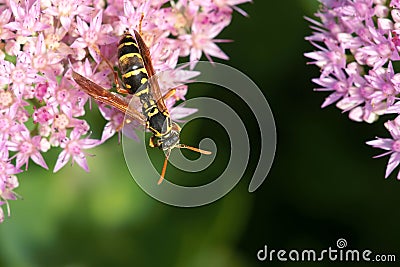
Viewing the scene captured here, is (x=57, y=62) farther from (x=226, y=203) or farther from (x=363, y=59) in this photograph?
(x=363, y=59)

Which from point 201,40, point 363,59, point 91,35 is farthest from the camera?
point 201,40

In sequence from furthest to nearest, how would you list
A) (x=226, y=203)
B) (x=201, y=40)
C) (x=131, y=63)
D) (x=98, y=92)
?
(x=226, y=203) < (x=201, y=40) < (x=131, y=63) < (x=98, y=92)

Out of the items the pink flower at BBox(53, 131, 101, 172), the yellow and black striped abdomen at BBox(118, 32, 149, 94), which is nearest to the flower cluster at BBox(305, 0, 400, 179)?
the yellow and black striped abdomen at BBox(118, 32, 149, 94)

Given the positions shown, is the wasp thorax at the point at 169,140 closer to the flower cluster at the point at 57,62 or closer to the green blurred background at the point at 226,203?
the flower cluster at the point at 57,62

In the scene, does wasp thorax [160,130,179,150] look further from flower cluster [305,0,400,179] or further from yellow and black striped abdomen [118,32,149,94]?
flower cluster [305,0,400,179]

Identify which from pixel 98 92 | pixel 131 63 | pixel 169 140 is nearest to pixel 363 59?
pixel 169 140

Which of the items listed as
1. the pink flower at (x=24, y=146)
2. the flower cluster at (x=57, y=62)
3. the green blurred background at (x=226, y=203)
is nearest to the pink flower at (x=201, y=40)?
the flower cluster at (x=57, y=62)

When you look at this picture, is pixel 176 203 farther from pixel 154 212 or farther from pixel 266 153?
pixel 266 153
